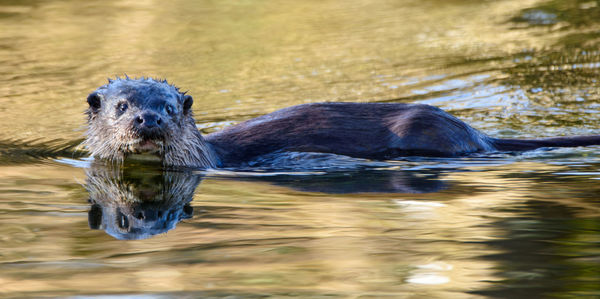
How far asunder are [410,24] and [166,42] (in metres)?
3.18

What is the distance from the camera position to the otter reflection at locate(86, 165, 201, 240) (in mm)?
3068

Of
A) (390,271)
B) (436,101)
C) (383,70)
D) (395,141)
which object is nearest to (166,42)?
(383,70)

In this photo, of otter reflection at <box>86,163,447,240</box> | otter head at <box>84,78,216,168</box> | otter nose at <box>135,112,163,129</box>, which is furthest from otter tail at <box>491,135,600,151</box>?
otter nose at <box>135,112,163,129</box>

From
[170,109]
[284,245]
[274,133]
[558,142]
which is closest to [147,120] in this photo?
[170,109]

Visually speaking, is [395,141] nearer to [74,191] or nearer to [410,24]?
[74,191]

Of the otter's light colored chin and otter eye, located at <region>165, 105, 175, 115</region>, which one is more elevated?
otter eye, located at <region>165, 105, 175, 115</region>

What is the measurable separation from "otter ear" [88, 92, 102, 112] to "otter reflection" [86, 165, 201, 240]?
1.12 ft

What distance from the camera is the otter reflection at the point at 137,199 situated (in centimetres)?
307

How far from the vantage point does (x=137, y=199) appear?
369 centimetres

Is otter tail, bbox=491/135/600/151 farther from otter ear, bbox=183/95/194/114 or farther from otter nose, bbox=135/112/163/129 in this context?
otter nose, bbox=135/112/163/129

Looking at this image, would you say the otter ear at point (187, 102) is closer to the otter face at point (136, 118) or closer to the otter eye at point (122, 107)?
the otter face at point (136, 118)

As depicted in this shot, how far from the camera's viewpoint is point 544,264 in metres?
2.50

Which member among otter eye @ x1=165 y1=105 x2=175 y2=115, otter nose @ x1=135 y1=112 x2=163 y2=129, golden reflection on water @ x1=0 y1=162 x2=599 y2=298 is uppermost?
otter eye @ x1=165 y1=105 x2=175 y2=115

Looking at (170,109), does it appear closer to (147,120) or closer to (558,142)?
(147,120)
